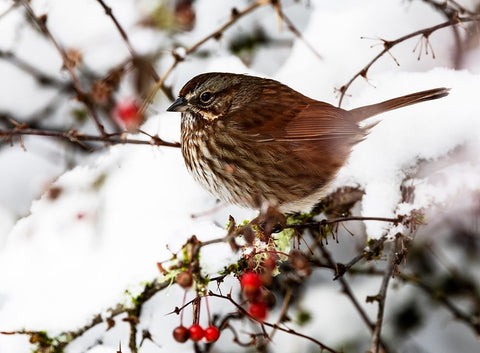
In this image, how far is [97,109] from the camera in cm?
456

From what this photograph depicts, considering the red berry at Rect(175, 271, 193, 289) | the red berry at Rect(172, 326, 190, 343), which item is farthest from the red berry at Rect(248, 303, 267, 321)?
the red berry at Rect(175, 271, 193, 289)

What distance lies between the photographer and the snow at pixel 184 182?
316cm

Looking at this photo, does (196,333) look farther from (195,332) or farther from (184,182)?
(184,182)

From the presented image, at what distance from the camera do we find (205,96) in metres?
3.50

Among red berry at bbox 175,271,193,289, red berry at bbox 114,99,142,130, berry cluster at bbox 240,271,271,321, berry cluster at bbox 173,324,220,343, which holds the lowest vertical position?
red berry at bbox 175,271,193,289

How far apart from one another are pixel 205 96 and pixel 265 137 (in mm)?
403

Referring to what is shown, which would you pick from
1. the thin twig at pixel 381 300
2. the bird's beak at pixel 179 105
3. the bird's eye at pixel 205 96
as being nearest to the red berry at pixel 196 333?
the thin twig at pixel 381 300

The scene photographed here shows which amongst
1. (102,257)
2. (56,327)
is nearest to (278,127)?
(102,257)

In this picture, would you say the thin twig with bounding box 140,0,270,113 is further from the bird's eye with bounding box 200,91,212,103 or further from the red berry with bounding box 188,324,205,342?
the red berry with bounding box 188,324,205,342

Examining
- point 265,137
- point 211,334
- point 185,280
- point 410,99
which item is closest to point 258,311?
point 211,334

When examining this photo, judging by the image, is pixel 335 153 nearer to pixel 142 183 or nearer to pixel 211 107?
pixel 211 107

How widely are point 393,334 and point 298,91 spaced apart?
192 cm

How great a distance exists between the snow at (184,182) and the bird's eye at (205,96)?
1.39ft

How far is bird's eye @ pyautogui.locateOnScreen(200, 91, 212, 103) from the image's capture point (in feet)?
11.4
